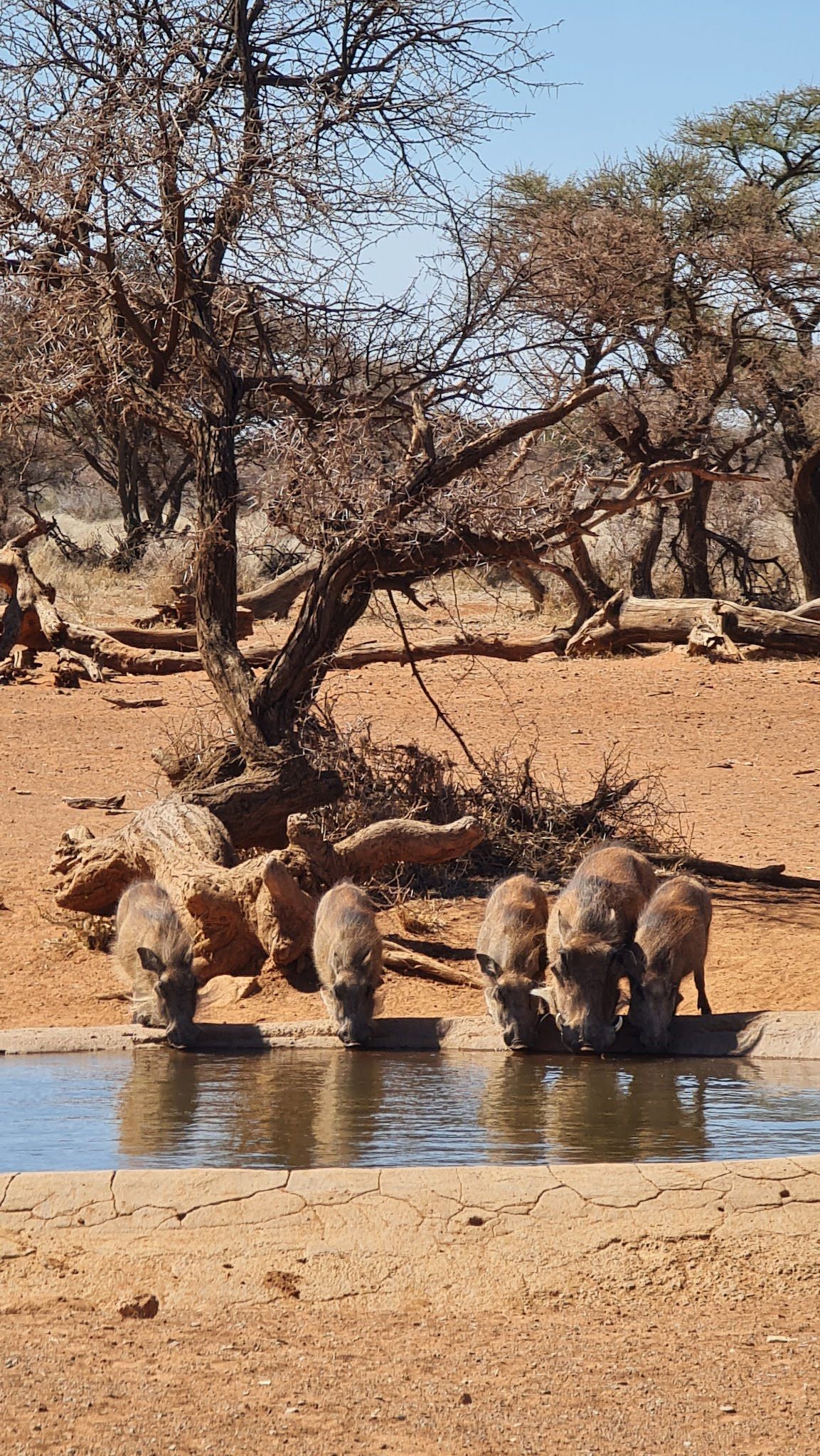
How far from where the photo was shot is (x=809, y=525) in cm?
2422

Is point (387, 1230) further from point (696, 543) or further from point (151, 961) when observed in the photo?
point (696, 543)

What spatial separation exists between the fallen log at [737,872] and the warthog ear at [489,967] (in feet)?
11.9

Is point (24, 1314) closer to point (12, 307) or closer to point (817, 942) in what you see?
point (817, 942)

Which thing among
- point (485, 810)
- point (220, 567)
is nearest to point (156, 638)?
point (220, 567)

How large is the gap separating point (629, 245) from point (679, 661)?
18.1 ft

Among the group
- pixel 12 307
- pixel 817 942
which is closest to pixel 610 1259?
pixel 817 942

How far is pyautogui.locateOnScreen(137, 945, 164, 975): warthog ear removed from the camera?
6.44m

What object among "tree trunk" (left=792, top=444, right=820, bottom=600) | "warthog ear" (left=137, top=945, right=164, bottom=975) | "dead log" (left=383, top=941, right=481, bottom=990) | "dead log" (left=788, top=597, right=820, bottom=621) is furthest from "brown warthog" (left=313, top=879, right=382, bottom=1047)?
"tree trunk" (left=792, top=444, right=820, bottom=600)

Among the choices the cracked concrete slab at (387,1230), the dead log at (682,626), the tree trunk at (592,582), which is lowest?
the cracked concrete slab at (387,1230)

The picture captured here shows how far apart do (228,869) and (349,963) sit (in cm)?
202

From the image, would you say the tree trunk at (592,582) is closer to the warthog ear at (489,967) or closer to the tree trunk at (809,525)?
the tree trunk at (809,525)

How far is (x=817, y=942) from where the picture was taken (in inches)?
337

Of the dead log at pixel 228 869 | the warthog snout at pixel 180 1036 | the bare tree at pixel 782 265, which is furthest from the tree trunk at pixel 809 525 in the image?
the warthog snout at pixel 180 1036

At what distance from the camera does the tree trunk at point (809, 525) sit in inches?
945
